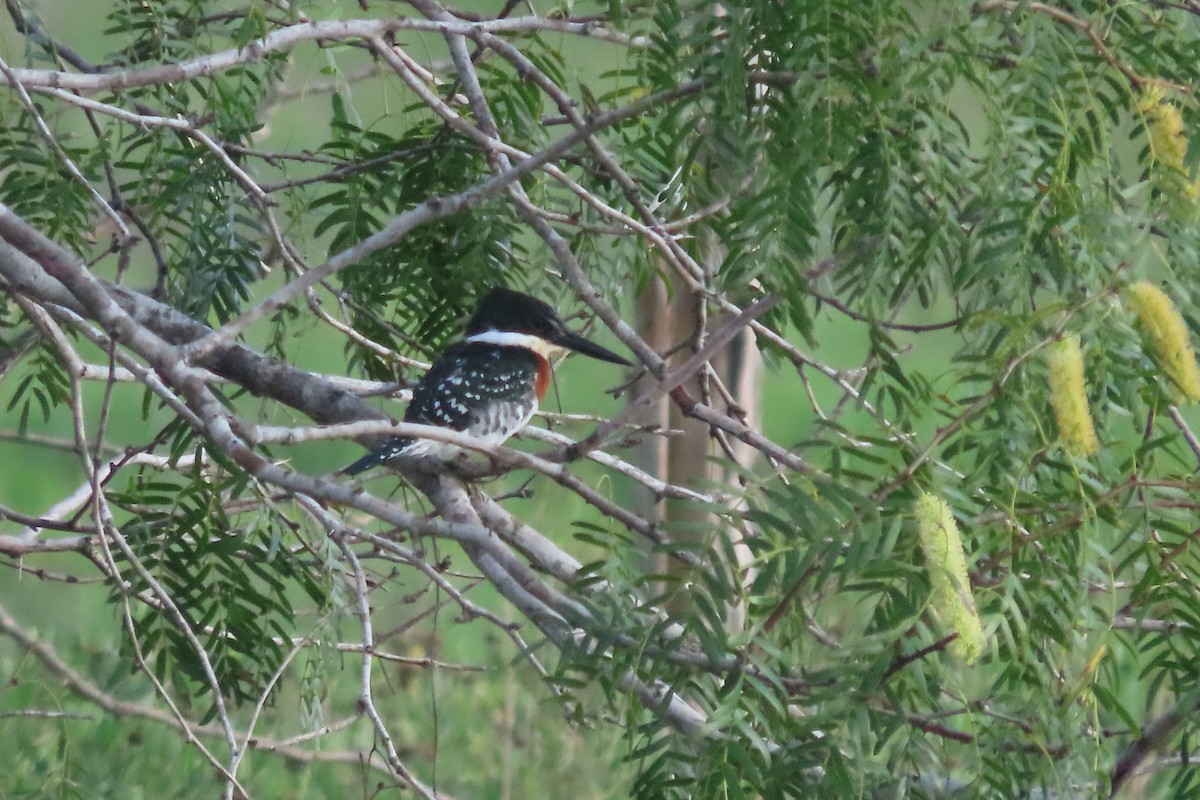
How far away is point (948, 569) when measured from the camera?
1.13m

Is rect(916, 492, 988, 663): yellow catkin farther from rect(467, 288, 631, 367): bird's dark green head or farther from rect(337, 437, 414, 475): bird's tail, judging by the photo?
rect(467, 288, 631, 367): bird's dark green head

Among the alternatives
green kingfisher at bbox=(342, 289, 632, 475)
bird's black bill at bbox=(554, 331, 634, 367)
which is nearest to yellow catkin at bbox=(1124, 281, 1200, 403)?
green kingfisher at bbox=(342, 289, 632, 475)

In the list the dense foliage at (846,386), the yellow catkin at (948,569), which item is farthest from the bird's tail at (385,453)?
the yellow catkin at (948,569)

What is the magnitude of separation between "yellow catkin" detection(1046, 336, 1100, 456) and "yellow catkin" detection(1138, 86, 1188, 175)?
0.30 metres

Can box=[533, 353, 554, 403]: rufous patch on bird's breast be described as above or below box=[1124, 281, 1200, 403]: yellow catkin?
above

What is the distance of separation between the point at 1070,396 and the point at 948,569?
16 centimetres

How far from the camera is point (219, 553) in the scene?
76.6 inches

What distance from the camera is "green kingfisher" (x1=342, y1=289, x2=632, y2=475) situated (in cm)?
280

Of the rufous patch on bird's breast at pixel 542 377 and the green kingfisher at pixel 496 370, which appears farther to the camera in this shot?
the rufous patch on bird's breast at pixel 542 377

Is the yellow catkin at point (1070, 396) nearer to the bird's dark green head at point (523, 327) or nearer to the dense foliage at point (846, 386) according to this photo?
the dense foliage at point (846, 386)

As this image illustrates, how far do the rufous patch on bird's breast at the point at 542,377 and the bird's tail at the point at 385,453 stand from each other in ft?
2.29

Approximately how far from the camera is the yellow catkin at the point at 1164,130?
1.35 meters

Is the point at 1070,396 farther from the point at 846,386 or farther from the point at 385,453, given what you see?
the point at 385,453

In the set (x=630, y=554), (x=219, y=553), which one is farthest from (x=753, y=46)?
(x=219, y=553)
